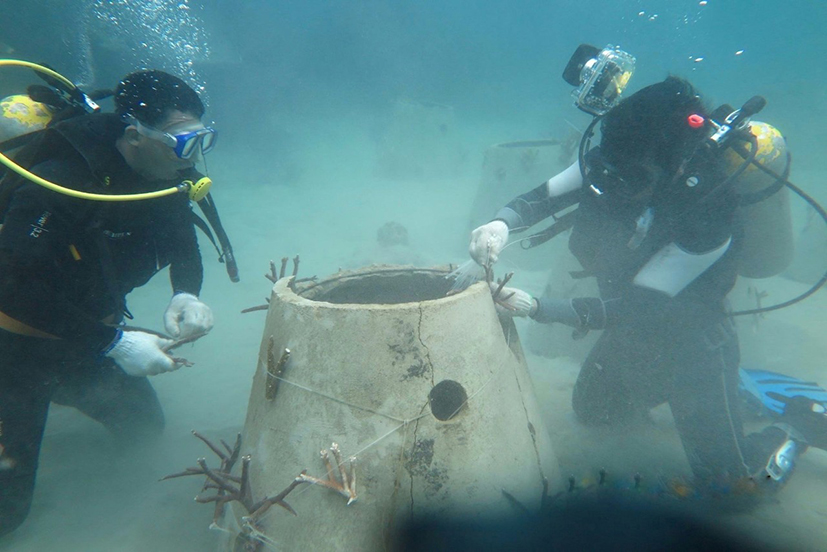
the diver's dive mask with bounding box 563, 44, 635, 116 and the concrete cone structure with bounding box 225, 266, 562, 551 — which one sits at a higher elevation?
the diver's dive mask with bounding box 563, 44, 635, 116

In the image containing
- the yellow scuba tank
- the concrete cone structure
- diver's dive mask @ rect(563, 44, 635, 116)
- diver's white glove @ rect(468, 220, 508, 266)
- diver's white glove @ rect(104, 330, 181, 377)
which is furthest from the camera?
diver's dive mask @ rect(563, 44, 635, 116)

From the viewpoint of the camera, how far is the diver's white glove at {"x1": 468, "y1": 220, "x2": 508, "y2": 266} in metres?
2.79

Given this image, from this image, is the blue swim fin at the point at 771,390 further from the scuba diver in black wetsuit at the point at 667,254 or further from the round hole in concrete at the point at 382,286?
the round hole in concrete at the point at 382,286

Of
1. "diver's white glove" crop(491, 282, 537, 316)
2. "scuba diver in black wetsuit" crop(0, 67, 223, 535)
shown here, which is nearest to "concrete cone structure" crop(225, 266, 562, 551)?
"diver's white glove" crop(491, 282, 537, 316)

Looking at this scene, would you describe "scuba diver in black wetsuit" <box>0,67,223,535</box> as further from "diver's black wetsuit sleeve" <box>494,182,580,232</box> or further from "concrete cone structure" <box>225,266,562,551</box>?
"diver's black wetsuit sleeve" <box>494,182,580,232</box>

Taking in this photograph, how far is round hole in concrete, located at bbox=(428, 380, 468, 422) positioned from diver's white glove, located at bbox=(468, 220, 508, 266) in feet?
3.08

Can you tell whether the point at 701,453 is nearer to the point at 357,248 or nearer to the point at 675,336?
the point at 675,336

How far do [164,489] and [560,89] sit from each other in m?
55.5

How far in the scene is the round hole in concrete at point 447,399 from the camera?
2100 mm

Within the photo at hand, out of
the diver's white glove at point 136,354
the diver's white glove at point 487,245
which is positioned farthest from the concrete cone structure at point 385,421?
the diver's white glove at point 136,354

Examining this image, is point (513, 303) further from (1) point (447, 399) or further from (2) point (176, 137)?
(2) point (176, 137)

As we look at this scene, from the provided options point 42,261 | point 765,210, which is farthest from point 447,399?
point 765,210

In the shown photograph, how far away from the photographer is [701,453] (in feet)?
11.0

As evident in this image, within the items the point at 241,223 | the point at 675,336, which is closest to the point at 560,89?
the point at 241,223
